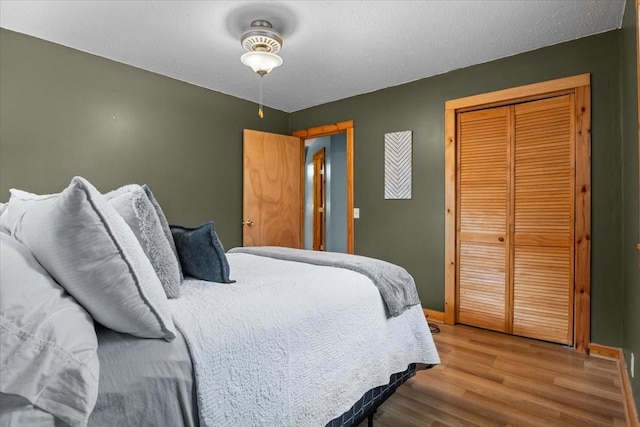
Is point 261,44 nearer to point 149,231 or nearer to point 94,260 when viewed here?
point 149,231

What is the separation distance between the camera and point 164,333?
897 millimetres

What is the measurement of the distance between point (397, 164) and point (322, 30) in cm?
Result: 161

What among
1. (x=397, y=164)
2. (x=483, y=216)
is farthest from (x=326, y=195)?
(x=483, y=216)

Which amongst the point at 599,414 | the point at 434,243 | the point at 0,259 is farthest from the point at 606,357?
the point at 0,259

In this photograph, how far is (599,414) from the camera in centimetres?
178

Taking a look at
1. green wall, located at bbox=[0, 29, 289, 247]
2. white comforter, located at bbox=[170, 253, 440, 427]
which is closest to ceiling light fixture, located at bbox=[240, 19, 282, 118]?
green wall, located at bbox=[0, 29, 289, 247]

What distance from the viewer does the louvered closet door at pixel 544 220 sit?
2.67 meters

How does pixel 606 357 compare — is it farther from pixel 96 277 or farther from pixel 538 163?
pixel 96 277

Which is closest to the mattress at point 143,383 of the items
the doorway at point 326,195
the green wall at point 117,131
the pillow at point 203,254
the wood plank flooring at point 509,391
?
the pillow at point 203,254

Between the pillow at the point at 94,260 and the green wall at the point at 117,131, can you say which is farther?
the green wall at the point at 117,131

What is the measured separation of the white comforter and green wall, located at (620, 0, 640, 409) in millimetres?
1198

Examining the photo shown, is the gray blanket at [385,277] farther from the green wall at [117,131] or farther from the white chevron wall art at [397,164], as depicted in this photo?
the green wall at [117,131]

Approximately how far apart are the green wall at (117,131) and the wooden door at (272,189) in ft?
0.49

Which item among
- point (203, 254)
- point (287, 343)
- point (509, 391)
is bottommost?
point (509, 391)
